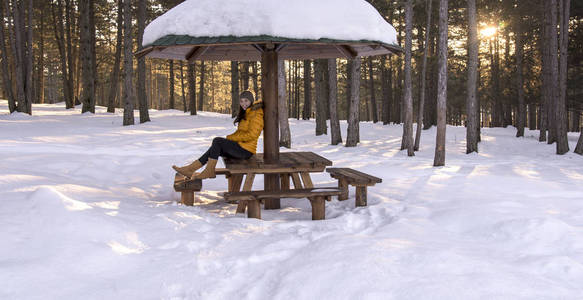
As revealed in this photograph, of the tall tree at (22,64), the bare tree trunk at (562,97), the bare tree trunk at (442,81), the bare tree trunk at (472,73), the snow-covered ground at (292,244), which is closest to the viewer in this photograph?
the snow-covered ground at (292,244)

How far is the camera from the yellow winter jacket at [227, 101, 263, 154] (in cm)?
677

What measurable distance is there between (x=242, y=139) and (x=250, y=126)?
280 mm

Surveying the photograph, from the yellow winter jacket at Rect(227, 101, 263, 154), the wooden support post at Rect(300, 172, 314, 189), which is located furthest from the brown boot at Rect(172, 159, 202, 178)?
the wooden support post at Rect(300, 172, 314, 189)

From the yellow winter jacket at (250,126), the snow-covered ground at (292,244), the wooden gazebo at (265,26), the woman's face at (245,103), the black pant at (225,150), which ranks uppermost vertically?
the wooden gazebo at (265,26)

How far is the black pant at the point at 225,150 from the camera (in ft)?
22.2

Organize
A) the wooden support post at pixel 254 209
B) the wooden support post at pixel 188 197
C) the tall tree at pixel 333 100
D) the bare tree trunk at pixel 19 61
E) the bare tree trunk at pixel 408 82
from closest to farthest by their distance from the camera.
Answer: the wooden support post at pixel 254 209 < the wooden support post at pixel 188 197 < the bare tree trunk at pixel 408 82 < the tall tree at pixel 333 100 < the bare tree trunk at pixel 19 61

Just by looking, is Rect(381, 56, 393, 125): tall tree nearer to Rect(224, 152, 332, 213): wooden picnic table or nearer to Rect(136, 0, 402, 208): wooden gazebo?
Rect(224, 152, 332, 213): wooden picnic table

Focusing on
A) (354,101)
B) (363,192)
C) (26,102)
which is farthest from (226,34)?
(26,102)

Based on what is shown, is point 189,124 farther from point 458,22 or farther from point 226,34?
point 226,34

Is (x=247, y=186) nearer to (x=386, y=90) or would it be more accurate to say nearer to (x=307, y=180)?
(x=307, y=180)

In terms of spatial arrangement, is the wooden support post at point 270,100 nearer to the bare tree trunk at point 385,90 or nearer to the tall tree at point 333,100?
the tall tree at point 333,100

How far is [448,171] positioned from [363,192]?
5434mm

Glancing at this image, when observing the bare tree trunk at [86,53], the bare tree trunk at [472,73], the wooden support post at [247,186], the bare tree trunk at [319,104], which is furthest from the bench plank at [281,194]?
the bare tree trunk at [86,53]

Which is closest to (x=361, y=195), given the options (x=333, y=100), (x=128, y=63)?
(x=333, y=100)
